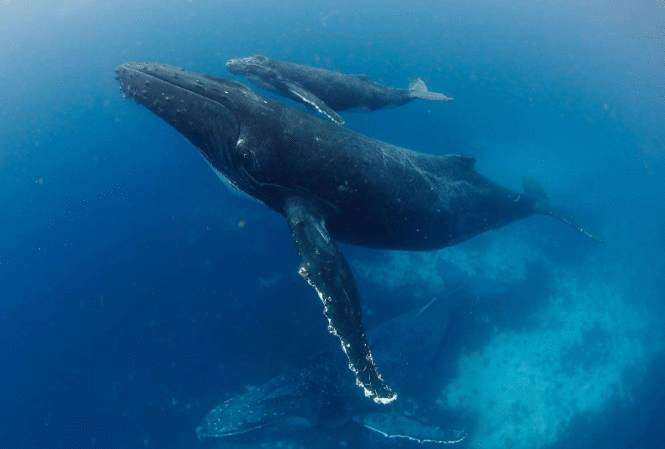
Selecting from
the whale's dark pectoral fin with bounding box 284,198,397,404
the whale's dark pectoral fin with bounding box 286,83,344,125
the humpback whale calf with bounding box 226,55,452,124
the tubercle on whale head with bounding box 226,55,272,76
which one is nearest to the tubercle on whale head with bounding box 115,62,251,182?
the whale's dark pectoral fin with bounding box 286,83,344,125

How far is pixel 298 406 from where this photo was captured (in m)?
13.3

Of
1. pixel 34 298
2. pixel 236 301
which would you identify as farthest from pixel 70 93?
pixel 236 301

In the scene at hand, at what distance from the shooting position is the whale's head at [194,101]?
6.55 m

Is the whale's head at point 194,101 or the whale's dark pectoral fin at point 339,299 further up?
the whale's head at point 194,101

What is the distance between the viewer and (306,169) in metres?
6.86

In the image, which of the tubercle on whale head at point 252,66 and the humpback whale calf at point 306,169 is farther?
the tubercle on whale head at point 252,66

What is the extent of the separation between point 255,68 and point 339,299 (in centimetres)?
849

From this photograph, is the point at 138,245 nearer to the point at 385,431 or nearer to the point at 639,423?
the point at 385,431

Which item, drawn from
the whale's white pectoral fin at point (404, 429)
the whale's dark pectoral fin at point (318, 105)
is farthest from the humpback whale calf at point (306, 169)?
the whale's white pectoral fin at point (404, 429)

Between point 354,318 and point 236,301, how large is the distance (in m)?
11.8

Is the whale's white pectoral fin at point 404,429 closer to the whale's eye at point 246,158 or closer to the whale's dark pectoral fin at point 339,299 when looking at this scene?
the whale's dark pectoral fin at point 339,299

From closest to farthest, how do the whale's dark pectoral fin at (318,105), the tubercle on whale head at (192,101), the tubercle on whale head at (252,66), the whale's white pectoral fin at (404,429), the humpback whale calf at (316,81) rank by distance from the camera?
the tubercle on whale head at (192,101), the whale's dark pectoral fin at (318,105), the humpback whale calf at (316,81), the tubercle on whale head at (252,66), the whale's white pectoral fin at (404,429)

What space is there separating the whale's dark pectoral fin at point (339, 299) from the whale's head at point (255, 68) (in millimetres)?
6749

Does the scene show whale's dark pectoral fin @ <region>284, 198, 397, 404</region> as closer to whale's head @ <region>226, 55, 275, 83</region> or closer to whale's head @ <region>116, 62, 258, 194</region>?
whale's head @ <region>116, 62, 258, 194</region>
